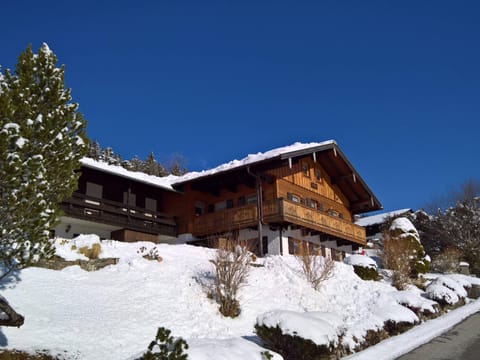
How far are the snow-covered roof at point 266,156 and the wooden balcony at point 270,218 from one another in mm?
2235

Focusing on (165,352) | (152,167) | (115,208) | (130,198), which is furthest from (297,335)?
(152,167)

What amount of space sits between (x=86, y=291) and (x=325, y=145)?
17.5 m

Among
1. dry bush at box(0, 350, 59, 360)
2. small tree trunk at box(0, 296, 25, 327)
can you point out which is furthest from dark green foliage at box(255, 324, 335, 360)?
small tree trunk at box(0, 296, 25, 327)

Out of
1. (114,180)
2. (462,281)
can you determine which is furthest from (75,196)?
(462,281)

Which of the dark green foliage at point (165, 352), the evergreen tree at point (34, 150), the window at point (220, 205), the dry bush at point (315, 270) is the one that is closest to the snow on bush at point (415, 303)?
the dry bush at point (315, 270)

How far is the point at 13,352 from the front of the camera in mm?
8641

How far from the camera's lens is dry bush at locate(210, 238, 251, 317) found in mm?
13469

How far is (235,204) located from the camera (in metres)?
27.0

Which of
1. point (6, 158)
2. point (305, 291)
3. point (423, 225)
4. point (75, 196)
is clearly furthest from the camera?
point (423, 225)

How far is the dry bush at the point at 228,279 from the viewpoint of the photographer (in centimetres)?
1347

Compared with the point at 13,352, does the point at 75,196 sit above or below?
above

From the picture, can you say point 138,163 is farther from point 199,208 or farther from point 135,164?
point 199,208

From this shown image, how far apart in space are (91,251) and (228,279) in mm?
5142

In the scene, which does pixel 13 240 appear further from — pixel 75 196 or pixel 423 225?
pixel 423 225
